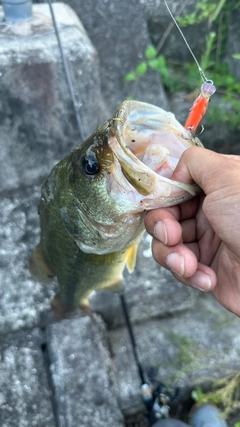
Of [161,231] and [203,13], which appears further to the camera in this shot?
[203,13]

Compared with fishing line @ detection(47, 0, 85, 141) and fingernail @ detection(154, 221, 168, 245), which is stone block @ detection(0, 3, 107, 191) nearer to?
fishing line @ detection(47, 0, 85, 141)

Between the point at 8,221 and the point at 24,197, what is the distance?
19cm

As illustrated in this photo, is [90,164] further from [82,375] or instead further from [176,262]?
[82,375]

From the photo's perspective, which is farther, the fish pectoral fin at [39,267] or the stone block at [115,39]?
the stone block at [115,39]

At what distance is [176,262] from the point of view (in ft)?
4.18

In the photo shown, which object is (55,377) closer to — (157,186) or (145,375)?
(145,375)

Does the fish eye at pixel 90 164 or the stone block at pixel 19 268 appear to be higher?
the fish eye at pixel 90 164

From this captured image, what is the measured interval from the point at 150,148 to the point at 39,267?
3.36 feet

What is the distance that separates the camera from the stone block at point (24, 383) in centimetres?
208

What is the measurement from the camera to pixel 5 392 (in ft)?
6.98

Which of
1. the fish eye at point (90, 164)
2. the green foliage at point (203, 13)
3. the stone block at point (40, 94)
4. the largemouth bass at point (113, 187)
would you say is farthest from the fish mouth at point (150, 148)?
the green foliage at point (203, 13)

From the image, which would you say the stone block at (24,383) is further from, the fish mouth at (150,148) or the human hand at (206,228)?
the fish mouth at (150,148)

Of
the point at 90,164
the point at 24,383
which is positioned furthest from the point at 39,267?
the point at 90,164

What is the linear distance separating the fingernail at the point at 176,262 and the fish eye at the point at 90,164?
1.26 feet
